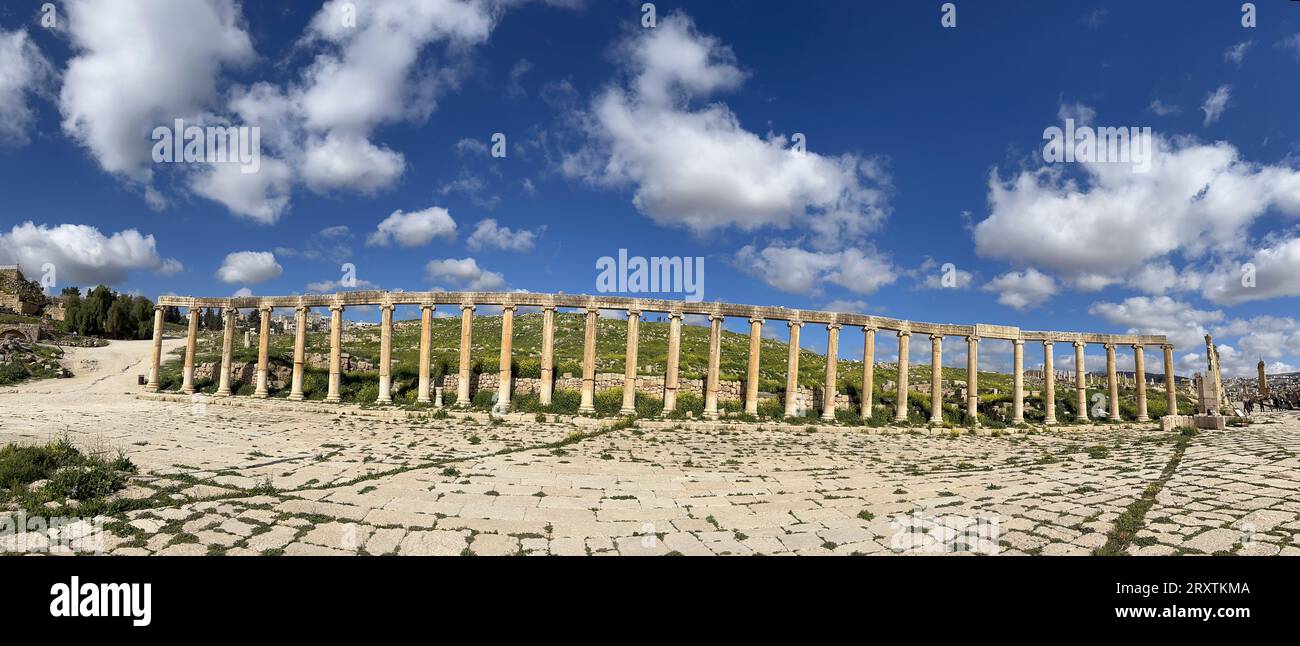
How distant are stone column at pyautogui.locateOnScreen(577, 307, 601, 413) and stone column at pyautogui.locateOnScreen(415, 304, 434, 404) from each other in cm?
803

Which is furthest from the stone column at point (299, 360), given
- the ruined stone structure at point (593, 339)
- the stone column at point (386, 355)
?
the stone column at point (386, 355)

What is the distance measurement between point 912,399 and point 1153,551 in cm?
2905

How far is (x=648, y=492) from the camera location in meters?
11.3

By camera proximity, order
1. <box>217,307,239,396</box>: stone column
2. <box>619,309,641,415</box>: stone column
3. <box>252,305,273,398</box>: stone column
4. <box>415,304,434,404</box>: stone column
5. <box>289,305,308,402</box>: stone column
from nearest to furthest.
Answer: <box>619,309,641,415</box>: stone column → <box>415,304,434,404</box>: stone column → <box>289,305,308,402</box>: stone column → <box>252,305,273,398</box>: stone column → <box>217,307,239,396</box>: stone column

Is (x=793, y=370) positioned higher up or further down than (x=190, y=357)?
higher up

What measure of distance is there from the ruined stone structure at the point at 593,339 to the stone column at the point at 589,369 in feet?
0.17

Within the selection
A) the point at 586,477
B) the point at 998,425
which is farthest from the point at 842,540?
the point at 998,425

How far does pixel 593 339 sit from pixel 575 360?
29.3 ft

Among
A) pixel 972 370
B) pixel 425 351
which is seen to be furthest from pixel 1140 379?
pixel 425 351

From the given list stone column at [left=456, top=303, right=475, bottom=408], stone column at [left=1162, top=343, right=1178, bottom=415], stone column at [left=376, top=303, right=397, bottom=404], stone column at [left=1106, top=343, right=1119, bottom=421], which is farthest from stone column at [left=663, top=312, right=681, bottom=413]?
stone column at [left=1162, top=343, right=1178, bottom=415]

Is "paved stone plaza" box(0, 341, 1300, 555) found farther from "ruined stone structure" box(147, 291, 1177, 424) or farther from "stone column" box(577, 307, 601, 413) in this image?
"ruined stone structure" box(147, 291, 1177, 424)

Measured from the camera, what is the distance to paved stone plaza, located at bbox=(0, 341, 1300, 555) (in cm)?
743

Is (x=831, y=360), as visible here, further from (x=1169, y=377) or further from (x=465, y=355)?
(x=1169, y=377)
